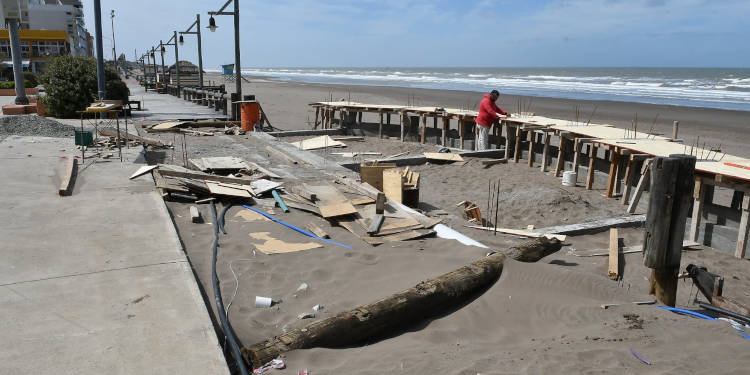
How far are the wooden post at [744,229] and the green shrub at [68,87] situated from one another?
59.8 ft

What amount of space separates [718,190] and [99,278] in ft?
39.9

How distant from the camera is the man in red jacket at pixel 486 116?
44.5 ft

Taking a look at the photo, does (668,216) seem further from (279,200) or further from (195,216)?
(195,216)

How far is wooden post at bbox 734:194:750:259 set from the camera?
6.94 metres

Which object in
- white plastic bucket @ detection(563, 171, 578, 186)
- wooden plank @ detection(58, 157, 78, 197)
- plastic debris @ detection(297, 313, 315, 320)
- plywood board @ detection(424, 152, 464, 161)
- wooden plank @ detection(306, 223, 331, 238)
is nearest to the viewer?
plastic debris @ detection(297, 313, 315, 320)

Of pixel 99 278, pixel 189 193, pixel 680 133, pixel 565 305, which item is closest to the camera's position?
pixel 99 278

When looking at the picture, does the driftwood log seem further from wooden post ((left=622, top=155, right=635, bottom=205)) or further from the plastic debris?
wooden post ((left=622, top=155, right=635, bottom=205))

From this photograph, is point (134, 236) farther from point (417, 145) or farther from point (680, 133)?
point (680, 133)

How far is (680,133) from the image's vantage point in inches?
787

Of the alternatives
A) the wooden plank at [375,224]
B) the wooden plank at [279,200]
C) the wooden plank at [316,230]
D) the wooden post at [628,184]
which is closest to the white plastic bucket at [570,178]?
the wooden post at [628,184]

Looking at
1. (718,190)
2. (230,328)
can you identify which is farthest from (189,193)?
(718,190)

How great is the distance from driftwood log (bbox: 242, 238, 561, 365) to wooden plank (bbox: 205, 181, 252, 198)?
3.98 metres

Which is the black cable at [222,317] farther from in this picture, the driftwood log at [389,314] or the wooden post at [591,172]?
the wooden post at [591,172]

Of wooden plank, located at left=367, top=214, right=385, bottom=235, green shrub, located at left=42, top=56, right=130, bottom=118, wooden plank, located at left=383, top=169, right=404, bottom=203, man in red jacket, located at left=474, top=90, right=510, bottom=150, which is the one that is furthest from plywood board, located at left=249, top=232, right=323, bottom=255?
green shrub, located at left=42, top=56, right=130, bottom=118
